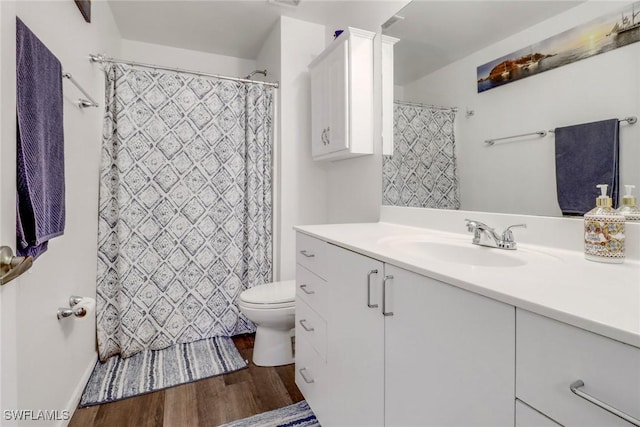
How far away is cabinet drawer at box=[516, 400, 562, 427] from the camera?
1.72 feet

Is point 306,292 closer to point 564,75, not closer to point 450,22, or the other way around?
point 564,75

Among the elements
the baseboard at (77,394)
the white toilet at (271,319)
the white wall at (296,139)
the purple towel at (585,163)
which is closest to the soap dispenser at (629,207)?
the purple towel at (585,163)

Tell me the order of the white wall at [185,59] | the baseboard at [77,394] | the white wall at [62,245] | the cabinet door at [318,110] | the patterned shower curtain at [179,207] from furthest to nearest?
the white wall at [185,59] → the cabinet door at [318,110] → the patterned shower curtain at [179,207] → the baseboard at [77,394] → the white wall at [62,245]

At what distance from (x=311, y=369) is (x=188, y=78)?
1959 mm

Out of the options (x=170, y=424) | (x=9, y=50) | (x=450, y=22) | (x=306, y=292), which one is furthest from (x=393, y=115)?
(x=170, y=424)

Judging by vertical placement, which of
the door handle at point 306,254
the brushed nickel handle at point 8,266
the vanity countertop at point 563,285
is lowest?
the door handle at point 306,254

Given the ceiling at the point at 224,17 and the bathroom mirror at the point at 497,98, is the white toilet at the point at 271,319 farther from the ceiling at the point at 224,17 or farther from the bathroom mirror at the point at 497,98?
the ceiling at the point at 224,17

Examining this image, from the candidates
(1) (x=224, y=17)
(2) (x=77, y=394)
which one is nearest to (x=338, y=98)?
(1) (x=224, y=17)

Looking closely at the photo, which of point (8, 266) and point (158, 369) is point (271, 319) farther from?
point (8, 266)

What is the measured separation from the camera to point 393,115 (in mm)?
1797

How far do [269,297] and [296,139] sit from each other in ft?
3.80

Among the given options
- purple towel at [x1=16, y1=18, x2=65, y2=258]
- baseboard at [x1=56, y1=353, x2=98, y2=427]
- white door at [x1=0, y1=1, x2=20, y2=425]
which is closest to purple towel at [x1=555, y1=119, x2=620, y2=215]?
white door at [x1=0, y1=1, x2=20, y2=425]

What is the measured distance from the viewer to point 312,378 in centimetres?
146

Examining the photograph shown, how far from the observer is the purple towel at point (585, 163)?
918mm
